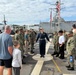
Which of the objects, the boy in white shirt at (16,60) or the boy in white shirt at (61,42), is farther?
the boy in white shirt at (61,42)

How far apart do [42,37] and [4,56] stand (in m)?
5.70

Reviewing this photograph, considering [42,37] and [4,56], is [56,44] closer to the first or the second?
[42,37]

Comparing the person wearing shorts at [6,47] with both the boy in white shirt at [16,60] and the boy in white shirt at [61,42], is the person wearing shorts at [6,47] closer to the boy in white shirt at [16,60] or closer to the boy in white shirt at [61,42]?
the boy in white shirt at [16,60]

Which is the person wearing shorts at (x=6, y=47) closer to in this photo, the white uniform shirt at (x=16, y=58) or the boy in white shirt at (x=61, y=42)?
the white uniform shirt at (x=16, y=58)

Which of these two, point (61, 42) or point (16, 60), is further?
point (61, 42)

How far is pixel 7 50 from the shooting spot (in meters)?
6.29

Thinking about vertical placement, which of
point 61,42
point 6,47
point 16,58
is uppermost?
point 6,47

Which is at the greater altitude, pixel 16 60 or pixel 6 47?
pixel 6 47

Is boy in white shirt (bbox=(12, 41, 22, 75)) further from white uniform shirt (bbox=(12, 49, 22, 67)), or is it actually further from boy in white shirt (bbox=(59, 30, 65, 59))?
boy in white shirt (bbox=(59, 30, 65, 59))

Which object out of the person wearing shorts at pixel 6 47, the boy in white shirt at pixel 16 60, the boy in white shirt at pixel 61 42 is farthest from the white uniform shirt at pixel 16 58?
the boy in white shirt at pixel 61 42

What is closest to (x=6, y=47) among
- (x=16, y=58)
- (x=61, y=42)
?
(x=16, y=58)

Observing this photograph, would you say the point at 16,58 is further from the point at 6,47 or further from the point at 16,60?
the point at 6,47

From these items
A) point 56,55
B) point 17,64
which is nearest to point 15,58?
point 17,64

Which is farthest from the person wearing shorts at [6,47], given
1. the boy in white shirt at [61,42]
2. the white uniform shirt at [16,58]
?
the boy in white shirt at [61,42]
